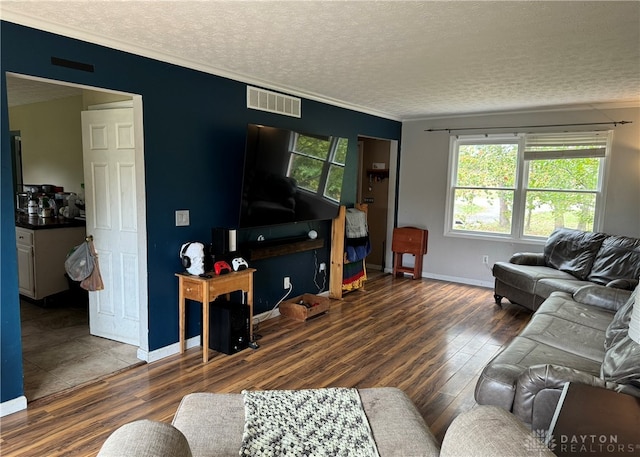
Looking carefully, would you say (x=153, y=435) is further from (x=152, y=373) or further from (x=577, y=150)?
(x=577, y=150)

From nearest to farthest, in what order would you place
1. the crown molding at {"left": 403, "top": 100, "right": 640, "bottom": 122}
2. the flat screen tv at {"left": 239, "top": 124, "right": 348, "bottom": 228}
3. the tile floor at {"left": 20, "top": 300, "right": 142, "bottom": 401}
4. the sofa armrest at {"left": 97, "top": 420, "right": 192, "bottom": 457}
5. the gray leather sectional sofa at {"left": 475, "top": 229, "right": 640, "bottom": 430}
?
the sofa armrest at {"left": 97, "top": 420, "right": 192, "bottom": 457}
the gray leather sectional sofa at {"left": 475, "top": 229, "right": 640, "bottom": 430}
the tile floor at {"left": 20, "top": 300, "right": 142, "bottom": 401}
the flat screen tv at {"left": 239, "top": 124, "right": 348, "bottom": 228}
the crown molding at {"left": 403, "top": 100, "right": 640, "bottom": 122}

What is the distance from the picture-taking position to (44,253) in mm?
4492

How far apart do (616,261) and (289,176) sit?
3.46m

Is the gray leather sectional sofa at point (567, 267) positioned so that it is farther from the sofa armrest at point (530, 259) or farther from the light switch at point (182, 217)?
the light switch at point (182, 217)

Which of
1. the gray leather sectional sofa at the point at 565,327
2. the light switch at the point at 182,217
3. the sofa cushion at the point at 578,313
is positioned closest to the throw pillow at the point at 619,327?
the gray leather sectional sofa at the point at 565,327

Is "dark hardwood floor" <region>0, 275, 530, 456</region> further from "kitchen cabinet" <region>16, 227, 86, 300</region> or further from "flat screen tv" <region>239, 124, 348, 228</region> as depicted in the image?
"kitchen cabinet" <region>16, 227, 86, 300</region>

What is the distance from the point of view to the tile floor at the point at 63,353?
2.94 m

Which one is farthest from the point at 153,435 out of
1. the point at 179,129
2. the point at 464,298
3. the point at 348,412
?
the point at 464,298

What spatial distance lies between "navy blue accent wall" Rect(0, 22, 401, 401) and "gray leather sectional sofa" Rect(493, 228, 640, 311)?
2.64m

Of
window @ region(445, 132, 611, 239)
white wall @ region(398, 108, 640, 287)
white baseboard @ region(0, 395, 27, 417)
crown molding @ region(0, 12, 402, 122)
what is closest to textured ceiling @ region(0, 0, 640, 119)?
crown molding @ region(0, 12, 402, 122)

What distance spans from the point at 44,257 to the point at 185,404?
11.7ft

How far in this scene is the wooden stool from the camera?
20.3 ft

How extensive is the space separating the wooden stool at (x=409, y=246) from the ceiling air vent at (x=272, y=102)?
8.61 ft

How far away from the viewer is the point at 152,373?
10.2 ft
